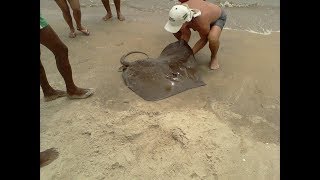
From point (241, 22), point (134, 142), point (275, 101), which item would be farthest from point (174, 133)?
point (241, 22)

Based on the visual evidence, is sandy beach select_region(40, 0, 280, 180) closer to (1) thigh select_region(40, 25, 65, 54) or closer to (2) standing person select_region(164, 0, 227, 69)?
(2) standing person select_region(164, 0, 227, 69)

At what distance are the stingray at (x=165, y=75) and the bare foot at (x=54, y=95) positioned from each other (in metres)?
0.69

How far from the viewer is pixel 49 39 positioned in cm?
270

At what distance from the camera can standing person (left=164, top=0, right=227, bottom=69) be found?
3389mm

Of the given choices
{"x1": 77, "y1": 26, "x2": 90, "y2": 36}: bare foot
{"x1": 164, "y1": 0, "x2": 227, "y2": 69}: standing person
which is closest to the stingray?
{"x1": 164, "y1": 0, "x2": 227, "y2": 69}: standing person

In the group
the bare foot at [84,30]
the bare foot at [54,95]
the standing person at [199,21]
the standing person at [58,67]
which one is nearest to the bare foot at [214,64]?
the standing person at [199,21]

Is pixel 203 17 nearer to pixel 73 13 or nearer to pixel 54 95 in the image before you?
pixel 54 95

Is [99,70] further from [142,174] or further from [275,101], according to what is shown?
[275,101]

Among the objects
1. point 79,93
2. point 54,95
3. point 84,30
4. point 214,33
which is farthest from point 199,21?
point 84,30

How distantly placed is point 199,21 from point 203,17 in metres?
0.07

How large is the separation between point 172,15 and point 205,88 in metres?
0.90

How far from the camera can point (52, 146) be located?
2514mm

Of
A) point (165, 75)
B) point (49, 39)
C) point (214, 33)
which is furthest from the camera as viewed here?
point (214, 33)

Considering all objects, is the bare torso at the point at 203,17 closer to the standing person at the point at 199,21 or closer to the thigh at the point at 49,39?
the standing person at the point at 199,21
